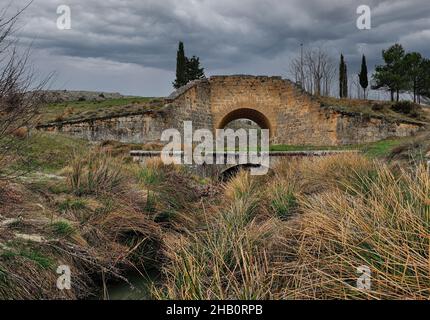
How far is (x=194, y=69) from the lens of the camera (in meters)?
35.8

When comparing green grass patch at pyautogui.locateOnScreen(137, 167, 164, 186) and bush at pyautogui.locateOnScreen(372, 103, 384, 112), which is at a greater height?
bush at pyautogui.locateOnScreen(372, 103, 384, 112)

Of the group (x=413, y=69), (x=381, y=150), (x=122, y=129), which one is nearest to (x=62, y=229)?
(x=381, y=150)

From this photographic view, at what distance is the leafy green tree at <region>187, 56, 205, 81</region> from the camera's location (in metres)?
35.4

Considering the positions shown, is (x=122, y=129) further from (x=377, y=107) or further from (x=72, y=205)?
(x=377, y=107)

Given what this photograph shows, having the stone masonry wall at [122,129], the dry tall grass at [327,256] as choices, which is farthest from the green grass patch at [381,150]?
the stone masonry wall at [122,129]

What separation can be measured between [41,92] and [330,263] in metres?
4.68

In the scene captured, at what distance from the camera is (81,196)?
25.3ft

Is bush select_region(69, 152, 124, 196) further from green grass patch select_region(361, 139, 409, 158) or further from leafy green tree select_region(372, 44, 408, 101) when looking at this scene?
leafy green tree select_region(372, 44, 408, 101)

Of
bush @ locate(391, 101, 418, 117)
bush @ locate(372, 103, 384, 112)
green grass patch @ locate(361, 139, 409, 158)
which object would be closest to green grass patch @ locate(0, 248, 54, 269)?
green grass patch @ locate(361, 139, 409, 158)

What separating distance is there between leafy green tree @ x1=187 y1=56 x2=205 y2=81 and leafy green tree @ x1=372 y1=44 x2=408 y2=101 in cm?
1443

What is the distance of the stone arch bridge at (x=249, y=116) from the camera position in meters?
17.2

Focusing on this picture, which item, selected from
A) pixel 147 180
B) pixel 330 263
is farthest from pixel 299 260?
pixel 147 180

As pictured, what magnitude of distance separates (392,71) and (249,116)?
16038mm
